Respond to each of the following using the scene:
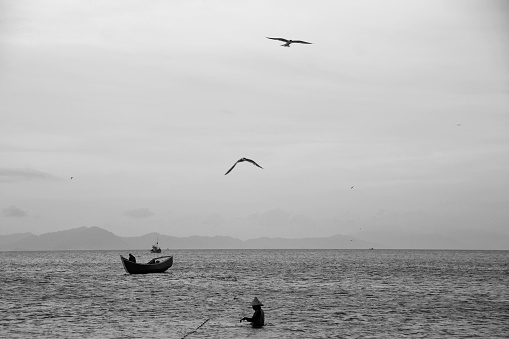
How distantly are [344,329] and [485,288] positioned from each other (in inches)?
1538

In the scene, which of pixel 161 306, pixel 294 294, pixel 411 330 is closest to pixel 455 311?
pixel 411 330

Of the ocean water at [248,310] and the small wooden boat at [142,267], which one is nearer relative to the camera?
the ocean water at [248,310]

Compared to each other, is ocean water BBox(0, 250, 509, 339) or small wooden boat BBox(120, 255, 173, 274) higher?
small wooden boat BBox(120, 255, 173, 274)

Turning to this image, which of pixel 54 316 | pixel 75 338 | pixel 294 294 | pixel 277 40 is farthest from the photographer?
pixel 294 294

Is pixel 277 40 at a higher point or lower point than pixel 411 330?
higher

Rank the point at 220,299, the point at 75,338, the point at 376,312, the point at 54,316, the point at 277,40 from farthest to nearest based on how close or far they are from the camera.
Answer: the point at 220,299
the point at 376,312
the point at 54,316
the point at 75,338
the point at 277,40

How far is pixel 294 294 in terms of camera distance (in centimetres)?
6234

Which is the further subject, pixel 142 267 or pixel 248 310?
pixel 142 267

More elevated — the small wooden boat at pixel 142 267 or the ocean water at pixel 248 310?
the small wooden boat at pixel 142 267

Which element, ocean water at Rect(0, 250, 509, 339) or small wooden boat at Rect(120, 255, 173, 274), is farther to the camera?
small wooden boat at Rect(120, 255, 173, 274)

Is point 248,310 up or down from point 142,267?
down

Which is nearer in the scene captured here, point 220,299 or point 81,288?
point 220,299

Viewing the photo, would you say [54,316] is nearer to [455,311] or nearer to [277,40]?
[277,40]

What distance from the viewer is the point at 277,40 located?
3209 centimetres
